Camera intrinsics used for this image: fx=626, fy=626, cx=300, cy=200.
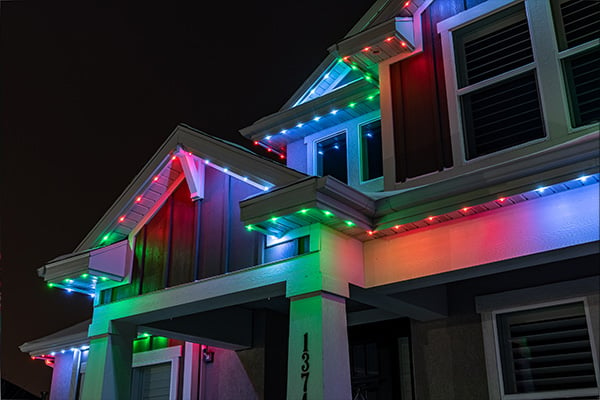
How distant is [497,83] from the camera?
715 cm

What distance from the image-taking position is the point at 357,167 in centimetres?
859

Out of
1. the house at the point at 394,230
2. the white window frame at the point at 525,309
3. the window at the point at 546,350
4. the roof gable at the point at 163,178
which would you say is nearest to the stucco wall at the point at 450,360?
the house at the point at 394,230

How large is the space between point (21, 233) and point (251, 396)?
472 inches

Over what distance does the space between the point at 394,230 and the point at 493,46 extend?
263 centimetres

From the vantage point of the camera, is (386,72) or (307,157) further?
(307,157)

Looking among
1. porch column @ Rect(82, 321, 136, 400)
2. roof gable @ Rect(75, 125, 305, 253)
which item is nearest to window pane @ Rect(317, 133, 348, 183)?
roof gable @ Rect(75, 125, 305, 253)

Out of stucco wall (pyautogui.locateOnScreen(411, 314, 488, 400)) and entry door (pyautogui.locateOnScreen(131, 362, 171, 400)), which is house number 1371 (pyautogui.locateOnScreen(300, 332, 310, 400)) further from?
entry door (pyautogui.locateOnScreen(131, 362, 171, 400))

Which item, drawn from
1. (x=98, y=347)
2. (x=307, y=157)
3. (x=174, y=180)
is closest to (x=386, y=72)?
(x=307, y=157)

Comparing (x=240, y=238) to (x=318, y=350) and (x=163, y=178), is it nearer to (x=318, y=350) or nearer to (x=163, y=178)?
(x=163, y=178)

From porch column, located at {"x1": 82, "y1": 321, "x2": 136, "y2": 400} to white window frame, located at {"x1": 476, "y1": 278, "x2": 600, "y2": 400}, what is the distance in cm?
481

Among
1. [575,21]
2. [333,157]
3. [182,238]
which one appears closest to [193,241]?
[182,238]

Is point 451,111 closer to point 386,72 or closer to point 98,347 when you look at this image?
point 386,72

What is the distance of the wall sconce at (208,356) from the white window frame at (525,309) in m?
4.76

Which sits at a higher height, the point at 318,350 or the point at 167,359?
the point at 167,359
